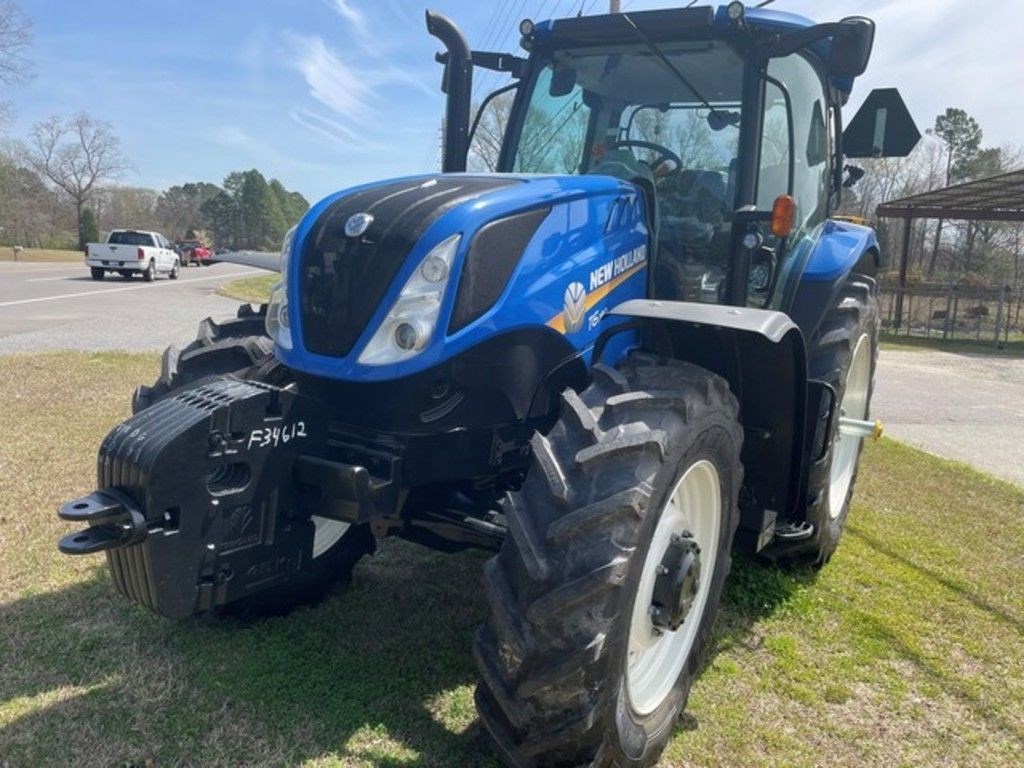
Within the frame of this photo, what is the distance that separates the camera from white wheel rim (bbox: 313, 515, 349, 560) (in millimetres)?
3207

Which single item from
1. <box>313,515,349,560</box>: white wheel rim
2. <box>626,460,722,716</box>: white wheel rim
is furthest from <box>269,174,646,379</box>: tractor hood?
<box>313,515,349,560</box>: white wheel rim

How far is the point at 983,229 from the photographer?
42.2 m

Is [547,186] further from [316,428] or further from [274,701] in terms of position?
[274,701]

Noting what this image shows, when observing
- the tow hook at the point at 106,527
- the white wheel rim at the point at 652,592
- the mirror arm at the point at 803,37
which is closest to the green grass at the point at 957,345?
the mirror arm at the point at 803,37

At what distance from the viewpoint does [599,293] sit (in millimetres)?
2855

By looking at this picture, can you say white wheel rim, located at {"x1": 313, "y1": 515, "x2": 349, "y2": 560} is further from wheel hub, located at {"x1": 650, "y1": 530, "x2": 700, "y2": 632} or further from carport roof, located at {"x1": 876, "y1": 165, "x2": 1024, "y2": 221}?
carport roof, located at {"x1": 876, "y1": 165, "x2": 1024, "y2": 221}

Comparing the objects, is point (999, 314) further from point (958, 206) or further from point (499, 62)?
point (499, 62)

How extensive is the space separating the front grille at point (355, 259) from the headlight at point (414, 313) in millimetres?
61

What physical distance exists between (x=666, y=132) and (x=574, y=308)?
1.22 m

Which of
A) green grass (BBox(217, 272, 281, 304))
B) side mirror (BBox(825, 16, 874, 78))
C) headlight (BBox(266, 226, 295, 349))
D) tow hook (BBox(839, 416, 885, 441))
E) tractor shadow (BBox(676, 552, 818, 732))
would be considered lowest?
green grass (BBox(217, 272, 281, 304))

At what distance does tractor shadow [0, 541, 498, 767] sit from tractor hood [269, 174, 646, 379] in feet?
3.74

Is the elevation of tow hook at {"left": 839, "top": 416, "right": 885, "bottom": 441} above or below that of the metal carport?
below

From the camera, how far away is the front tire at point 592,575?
6.81 ft

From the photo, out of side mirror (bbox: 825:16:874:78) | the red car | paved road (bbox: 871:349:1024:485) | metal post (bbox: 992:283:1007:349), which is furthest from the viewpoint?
the red car
